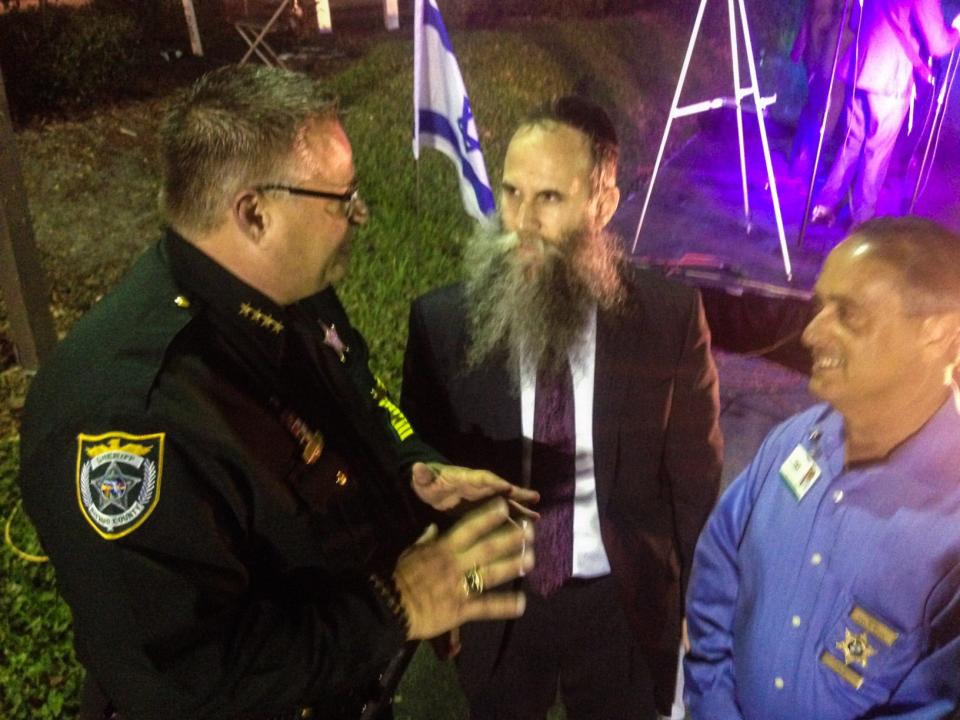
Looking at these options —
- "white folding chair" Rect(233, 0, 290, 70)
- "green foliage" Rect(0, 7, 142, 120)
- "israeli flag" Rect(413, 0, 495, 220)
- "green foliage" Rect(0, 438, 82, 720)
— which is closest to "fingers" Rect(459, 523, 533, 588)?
"green foliage" Rect(0, 438, 82, 720)

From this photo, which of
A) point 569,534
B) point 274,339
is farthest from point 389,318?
point 274,339

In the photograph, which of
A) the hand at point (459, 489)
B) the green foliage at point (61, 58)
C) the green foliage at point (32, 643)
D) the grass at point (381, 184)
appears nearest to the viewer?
the hand at point (459, 489)

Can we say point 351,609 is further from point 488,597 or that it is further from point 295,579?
point 488,597

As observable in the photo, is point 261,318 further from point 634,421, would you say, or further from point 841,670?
point 841,670

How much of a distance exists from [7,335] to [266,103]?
5.13 meters

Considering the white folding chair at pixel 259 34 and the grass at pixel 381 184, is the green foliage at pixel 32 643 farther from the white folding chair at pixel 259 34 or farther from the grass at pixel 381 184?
the white folding chair at pixel 259 34

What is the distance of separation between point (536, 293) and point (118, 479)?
1.50 metres

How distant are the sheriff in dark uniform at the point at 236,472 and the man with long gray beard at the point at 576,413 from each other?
21.5 inches

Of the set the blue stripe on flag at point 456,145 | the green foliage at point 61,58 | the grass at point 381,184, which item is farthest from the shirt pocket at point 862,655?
the green foliage at point 61,58

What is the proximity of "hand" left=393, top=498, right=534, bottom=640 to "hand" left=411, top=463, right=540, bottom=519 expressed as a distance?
11.3 inches

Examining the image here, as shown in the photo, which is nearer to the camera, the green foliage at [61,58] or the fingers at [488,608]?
the fingers at [488,608]

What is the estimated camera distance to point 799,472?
6.15 feet

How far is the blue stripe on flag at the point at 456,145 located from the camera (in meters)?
4.34

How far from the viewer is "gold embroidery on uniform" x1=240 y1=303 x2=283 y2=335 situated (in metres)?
1.68
